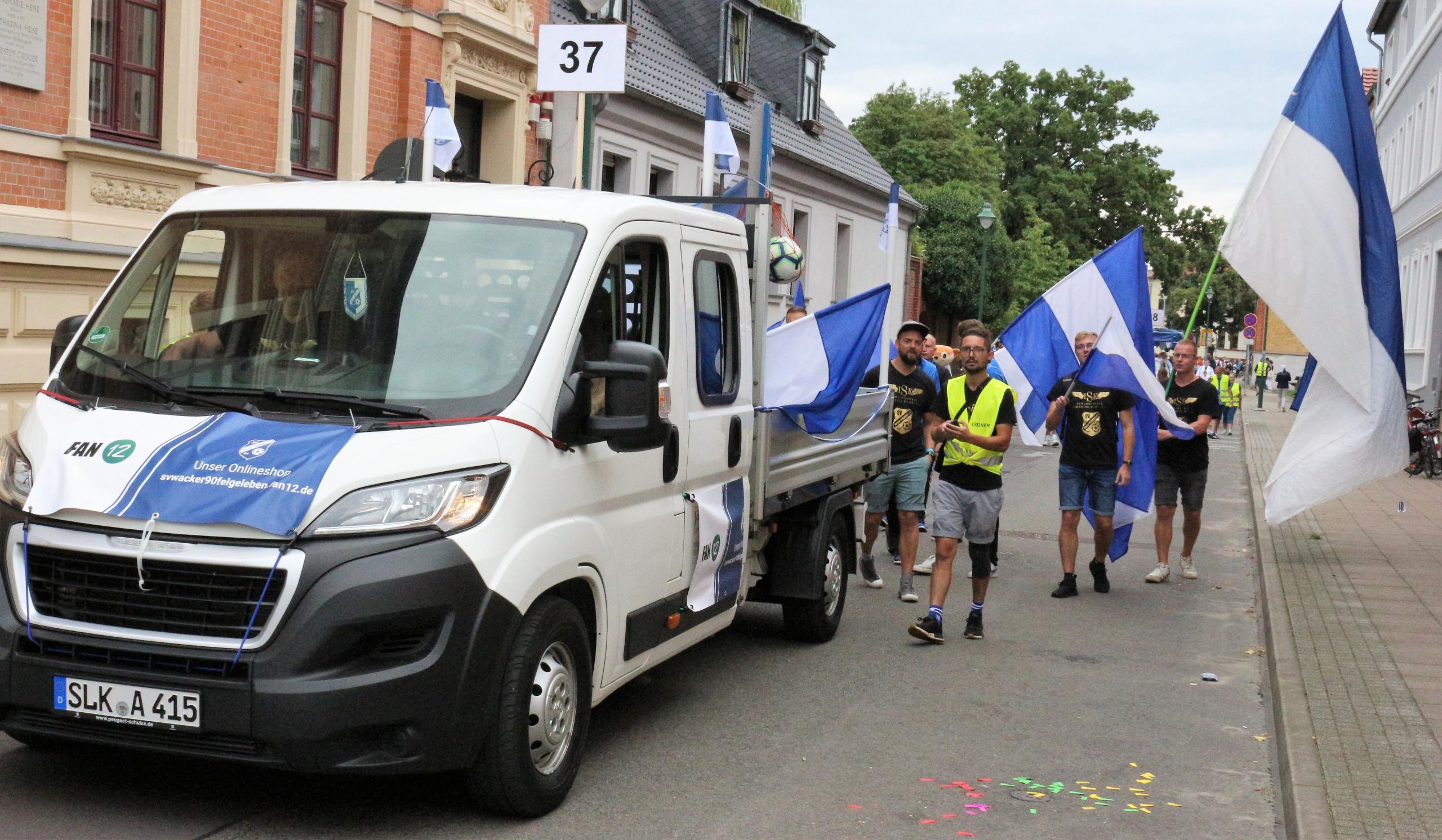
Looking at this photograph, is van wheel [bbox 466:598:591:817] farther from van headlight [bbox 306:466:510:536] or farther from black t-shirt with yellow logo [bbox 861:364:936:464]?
black t-shirt with yellow logo [bbox 861:364:936:464]

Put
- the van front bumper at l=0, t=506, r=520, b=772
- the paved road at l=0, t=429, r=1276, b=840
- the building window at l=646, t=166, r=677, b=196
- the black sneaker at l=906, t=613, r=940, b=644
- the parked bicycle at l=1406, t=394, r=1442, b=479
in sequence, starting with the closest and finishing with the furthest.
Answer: the van front bumper at l=0, t=506, r=520, b=772 → the paved road at l=0, t=429, r=1276, b=840 → the black sneaker at l=906, t=613, r=940, b=644 → the parked bicycle at l=1406, t=394, r=1442, b=479 → the building window at l=646, t=166, r=677, b=196

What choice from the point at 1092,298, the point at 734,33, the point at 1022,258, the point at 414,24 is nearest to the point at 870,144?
the point at 1022,258

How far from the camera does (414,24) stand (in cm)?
1739

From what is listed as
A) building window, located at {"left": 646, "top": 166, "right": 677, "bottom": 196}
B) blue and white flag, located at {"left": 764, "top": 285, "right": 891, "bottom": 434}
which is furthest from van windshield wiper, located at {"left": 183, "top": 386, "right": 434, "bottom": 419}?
building window, located at {"left": 646, "top": 166, "right": 677, "bottom": 196}

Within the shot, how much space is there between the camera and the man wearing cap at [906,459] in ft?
34.7

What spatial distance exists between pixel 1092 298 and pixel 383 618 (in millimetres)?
8558

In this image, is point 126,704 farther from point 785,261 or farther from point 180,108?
point 180,108

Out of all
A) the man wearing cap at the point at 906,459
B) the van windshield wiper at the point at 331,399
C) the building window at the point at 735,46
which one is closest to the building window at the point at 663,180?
the building window at the point at 735,46

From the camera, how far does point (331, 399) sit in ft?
16.6

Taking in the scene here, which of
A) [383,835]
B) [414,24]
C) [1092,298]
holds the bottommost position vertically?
[383,835]

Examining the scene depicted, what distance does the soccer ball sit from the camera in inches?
308

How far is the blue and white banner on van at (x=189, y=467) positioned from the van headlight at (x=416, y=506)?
113 mm

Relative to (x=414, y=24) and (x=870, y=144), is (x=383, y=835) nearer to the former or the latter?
(x=414, y=24)

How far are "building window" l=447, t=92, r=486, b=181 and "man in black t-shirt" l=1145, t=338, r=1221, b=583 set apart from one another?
33.2 ft
